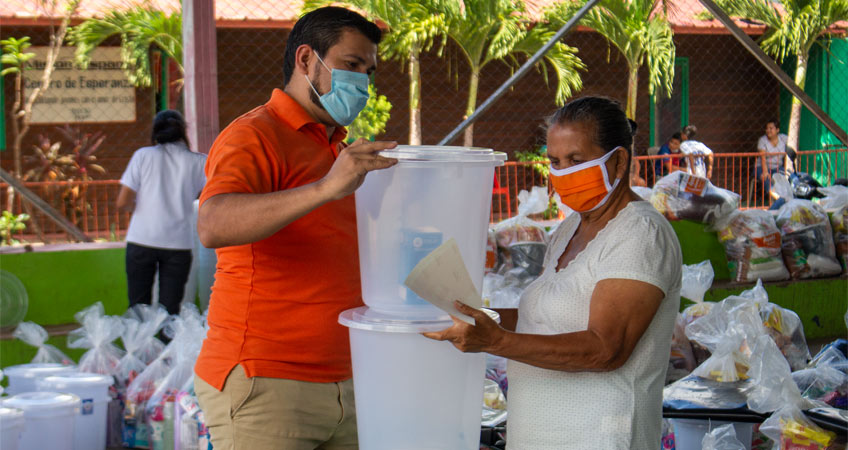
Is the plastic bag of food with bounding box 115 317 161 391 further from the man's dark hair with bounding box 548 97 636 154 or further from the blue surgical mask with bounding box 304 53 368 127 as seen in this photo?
the man's dark hair with bounding box 548 97 636 154

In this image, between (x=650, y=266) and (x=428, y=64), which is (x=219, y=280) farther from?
(x=428, y=64)

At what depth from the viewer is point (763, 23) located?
14211 millimetres

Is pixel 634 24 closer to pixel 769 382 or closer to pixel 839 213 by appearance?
pixel 839 213

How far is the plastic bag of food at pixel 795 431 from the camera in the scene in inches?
124

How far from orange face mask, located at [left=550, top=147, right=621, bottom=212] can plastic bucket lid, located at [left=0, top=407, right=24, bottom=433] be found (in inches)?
101

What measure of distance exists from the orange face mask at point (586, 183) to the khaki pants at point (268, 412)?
720 millimetres

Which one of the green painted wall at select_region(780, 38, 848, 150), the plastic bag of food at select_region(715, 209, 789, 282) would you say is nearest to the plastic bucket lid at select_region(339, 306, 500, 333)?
the plastic bag of food at select_region(715, 209, 789, 282)

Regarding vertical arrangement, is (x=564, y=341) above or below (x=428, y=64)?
below

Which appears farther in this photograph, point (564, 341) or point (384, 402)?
point (384, 402)

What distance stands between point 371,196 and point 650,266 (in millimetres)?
633

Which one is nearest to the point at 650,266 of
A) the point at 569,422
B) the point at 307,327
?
the point at 569,422

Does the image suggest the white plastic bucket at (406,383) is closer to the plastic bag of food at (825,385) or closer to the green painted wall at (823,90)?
the plastic bag of food at (825,385)

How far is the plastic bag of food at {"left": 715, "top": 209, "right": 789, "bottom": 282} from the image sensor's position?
6.62 m

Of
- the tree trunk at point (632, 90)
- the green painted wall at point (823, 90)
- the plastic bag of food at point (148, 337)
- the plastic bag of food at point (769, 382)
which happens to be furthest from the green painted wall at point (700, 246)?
the green painted wall at point (823, 90)
